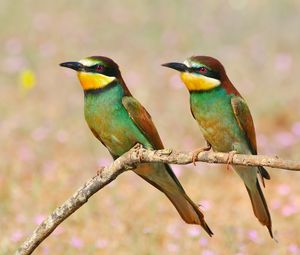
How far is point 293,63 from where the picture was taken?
8109 millimetres

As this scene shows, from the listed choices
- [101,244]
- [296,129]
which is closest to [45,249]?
[101,244]

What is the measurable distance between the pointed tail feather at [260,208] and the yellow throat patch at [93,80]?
32.7 inches

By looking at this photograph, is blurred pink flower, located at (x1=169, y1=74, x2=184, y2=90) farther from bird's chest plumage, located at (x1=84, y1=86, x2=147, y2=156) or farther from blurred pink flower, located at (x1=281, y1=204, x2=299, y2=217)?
bird's chest plumage, located at (x1=84, y1=86, x2=147, y2=156)

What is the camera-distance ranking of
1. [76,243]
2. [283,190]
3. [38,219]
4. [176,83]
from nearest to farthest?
[76,243], [38,219], [283,190], [176,83]

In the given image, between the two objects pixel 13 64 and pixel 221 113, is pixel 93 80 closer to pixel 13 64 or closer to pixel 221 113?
pixel 221 113

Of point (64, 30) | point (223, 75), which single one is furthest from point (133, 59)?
point (223, 75)

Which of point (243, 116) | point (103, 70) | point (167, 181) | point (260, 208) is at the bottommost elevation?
point (260, 208)

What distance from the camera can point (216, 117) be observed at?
10.6 feet

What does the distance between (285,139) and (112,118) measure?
2.97m

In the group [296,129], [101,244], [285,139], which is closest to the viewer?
[101,244]

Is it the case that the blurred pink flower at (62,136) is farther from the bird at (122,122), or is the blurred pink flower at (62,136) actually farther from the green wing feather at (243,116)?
the green wing feather at (243,116)

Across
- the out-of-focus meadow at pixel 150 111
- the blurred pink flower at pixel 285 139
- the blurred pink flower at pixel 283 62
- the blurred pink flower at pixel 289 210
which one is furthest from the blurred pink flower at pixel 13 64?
the blurred pink flower at pixel 289 210

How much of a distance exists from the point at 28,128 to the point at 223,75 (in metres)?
3.27

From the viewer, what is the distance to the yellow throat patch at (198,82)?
2989 millimetres
